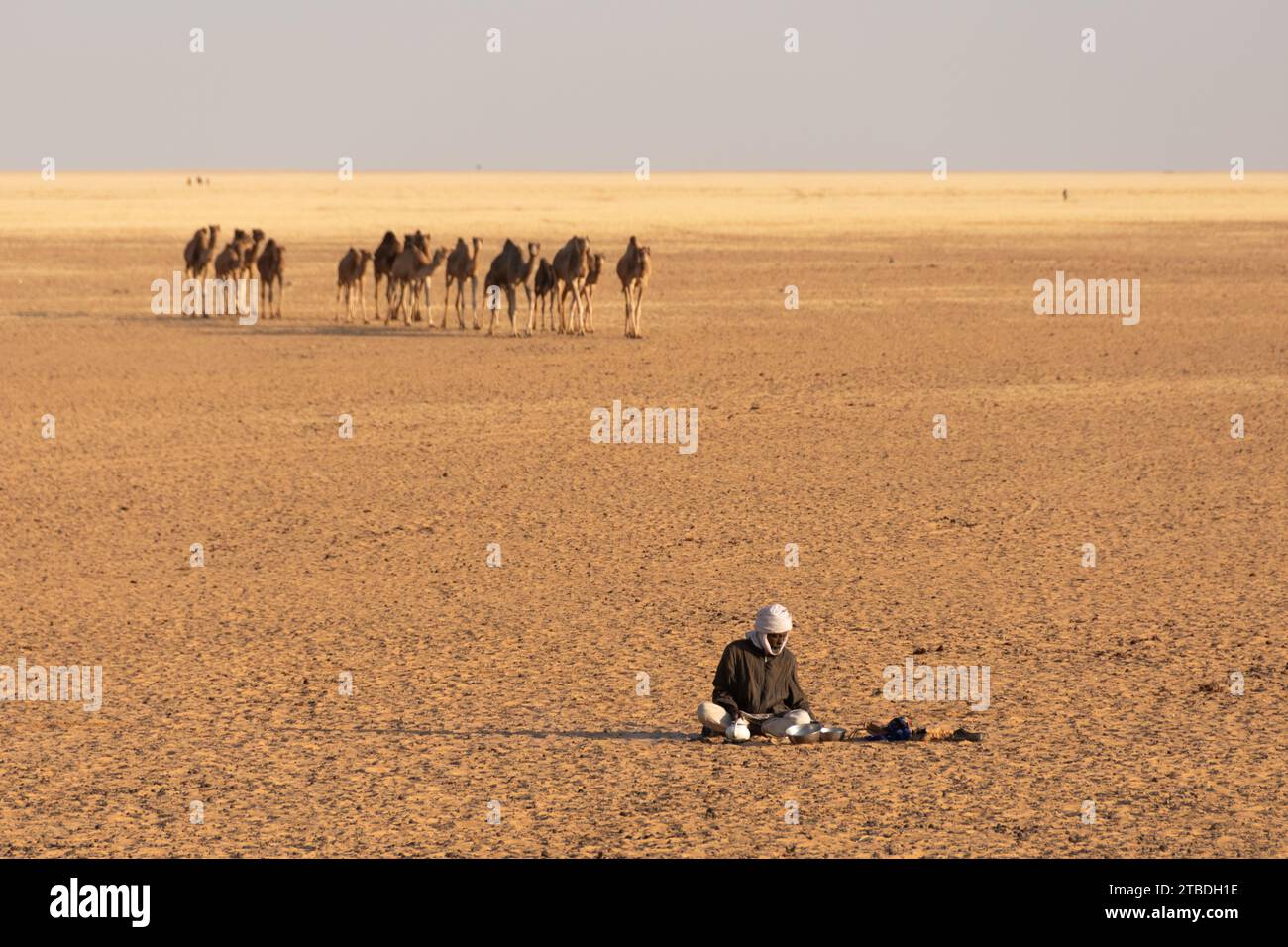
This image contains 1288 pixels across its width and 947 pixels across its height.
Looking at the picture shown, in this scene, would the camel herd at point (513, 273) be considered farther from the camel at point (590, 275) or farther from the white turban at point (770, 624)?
the white turban at point (770, 624)

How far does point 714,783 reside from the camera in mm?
8383

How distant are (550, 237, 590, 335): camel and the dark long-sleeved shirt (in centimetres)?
1962

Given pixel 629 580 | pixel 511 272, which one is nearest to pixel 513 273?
pixel 511 272

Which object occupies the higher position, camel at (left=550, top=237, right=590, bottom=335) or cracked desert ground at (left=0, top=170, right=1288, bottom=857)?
camel at (left=550, top=237, right=590, bottom=335)

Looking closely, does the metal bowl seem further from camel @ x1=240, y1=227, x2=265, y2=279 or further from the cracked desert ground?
camel @ x1=240, y1=227, x2=265, y2=279

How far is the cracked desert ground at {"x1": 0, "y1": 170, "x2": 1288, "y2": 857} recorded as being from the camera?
8.12 metres

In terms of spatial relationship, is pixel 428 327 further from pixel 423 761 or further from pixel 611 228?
pixel 611 228

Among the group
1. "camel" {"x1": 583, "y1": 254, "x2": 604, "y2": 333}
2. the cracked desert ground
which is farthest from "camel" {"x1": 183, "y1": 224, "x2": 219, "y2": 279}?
"camel" {"x1": 583, "y1": 254, "x2": 604, "y2": 333}

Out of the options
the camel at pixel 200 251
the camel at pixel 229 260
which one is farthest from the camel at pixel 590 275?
the camel at pixel 200 251

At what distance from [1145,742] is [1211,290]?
30.9 meters

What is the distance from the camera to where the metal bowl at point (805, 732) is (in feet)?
29.3
